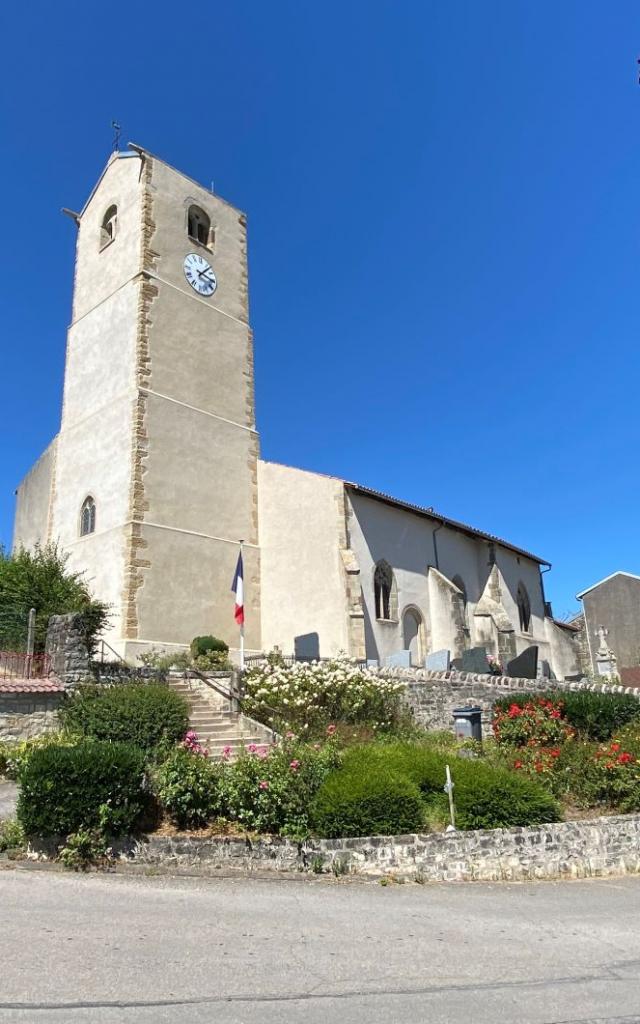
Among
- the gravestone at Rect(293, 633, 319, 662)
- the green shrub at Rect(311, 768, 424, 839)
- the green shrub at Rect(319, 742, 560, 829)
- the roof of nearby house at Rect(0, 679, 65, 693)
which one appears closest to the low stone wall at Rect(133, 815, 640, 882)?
the green shrub at Rect(311, 768, 424, 839)

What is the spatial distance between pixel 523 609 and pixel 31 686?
24.5m

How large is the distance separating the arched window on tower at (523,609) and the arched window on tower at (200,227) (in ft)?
66.1

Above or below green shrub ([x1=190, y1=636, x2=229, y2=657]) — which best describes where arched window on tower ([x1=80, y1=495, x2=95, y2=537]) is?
above

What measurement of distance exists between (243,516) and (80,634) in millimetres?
10776

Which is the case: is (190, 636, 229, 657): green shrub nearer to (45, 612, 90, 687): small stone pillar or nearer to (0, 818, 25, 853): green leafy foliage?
(45, 612, 90, 687): small stone pillar

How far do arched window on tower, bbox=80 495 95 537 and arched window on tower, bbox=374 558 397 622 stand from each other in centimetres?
928

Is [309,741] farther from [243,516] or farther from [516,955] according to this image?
[243,516]

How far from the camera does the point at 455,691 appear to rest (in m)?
16.6

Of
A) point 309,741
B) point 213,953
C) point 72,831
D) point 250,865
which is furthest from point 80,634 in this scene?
point 213,953

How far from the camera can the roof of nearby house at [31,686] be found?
1237 centimetres

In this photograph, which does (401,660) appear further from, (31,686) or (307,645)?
(31,686)

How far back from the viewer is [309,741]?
13297 millimetres

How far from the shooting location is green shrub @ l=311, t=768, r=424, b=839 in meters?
8.73

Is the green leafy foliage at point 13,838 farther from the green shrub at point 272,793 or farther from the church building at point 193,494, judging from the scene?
the church building at point 193,494
